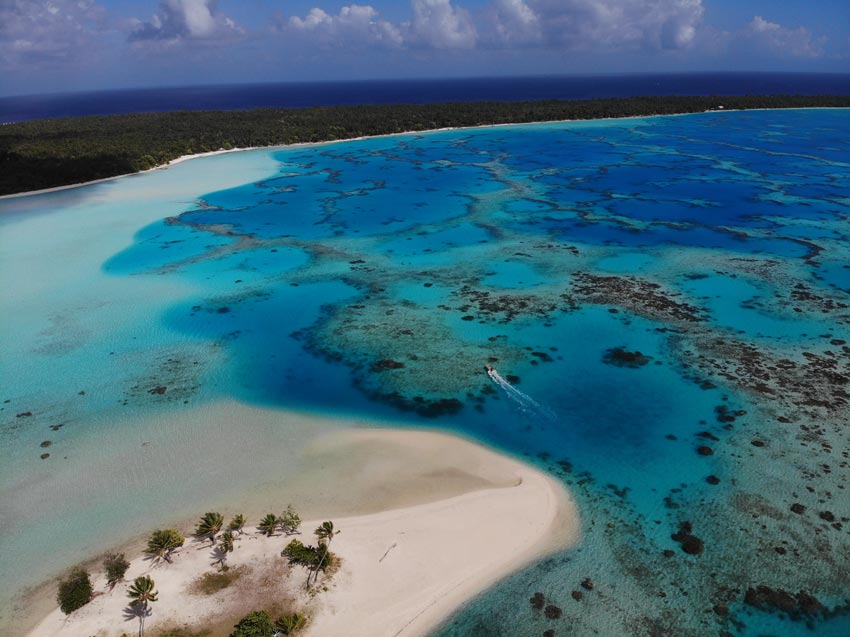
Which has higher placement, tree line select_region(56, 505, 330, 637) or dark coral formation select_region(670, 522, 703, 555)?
tree line select_region(56, 505, 330, 637)

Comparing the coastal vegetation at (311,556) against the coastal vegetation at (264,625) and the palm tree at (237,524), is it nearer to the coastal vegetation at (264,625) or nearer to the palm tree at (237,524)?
the coastal vegetation at (264,625)

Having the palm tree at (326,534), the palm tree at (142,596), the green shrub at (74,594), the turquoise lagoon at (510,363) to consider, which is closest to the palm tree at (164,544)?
the palm tree at (142,596)

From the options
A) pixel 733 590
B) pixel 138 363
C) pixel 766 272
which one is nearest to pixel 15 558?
pixel 138 363

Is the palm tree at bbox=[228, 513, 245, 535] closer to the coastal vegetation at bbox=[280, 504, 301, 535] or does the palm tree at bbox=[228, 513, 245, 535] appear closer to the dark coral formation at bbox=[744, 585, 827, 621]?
the coastal vegetation at bbox=[280, 504, 301, 535]

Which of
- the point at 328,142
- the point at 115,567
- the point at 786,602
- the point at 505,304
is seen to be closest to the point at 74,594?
the point at 115,567

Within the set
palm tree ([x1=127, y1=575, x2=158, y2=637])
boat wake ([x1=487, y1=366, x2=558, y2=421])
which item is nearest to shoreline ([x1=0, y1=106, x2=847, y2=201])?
boat wake ([x1=487, y1=366, x2=558, y2=421])

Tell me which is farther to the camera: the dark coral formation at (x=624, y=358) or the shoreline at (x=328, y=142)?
the shoreline at (x=328, y=142)
